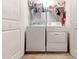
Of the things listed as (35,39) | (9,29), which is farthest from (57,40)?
(9,29)

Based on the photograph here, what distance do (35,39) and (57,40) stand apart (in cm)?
64

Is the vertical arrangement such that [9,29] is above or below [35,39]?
above

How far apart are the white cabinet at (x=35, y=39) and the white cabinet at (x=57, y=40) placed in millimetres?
186

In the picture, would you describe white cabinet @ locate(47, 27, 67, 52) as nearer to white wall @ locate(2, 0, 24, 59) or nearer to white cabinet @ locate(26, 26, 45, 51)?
white cabinet @ locate(26, 26, 45, 51)

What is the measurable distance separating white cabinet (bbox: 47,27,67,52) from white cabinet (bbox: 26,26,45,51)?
19 centimetres

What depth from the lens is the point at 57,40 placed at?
4508 mm

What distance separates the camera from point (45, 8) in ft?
16.7

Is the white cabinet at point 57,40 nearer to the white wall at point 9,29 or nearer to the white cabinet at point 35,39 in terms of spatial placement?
the white cabinet at point 35,39

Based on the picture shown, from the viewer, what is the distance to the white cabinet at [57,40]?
450cm

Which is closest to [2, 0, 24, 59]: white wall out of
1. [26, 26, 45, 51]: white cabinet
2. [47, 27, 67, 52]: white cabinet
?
[26, 26, 45, 51]: white cabinet

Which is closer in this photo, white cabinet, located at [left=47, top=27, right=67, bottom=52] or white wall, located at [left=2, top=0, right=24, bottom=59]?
Answer: white wall, located at [left=2, top=0, right=24, bottom=59]

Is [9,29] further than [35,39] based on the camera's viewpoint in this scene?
No

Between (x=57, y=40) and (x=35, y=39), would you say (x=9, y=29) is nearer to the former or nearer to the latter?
(x=35, y=39)

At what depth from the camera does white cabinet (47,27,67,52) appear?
14.8 ft
